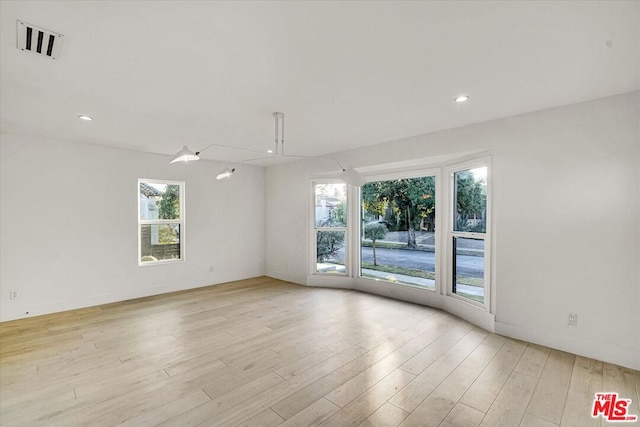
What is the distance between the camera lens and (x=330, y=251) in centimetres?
567

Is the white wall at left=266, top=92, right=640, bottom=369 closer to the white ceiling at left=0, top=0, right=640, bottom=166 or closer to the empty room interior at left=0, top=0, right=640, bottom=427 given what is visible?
the empty room interior at left=0, top=0, right=640, bottom=427

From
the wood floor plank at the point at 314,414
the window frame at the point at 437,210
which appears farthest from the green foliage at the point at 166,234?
the wood floor plank at the point at 314,414

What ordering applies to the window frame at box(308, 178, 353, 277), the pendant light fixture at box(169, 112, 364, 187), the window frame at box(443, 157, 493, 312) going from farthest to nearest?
1. the window frame at box(308, 178, 353, 277)
2. the window frame at box(443, 157, 493, 312)
3. the pendant light fixture at box(169, 112, 364, 187)

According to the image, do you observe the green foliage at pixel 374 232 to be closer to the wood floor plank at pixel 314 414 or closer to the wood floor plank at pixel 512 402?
the wood floor plank at pixel 512 402

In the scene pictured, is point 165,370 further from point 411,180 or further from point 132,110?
point 411,180

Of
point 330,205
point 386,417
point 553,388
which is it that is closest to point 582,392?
point 553,388

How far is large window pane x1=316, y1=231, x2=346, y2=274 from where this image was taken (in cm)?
557

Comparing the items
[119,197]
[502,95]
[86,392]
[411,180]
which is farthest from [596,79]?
[119,197]

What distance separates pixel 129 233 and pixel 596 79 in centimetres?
623

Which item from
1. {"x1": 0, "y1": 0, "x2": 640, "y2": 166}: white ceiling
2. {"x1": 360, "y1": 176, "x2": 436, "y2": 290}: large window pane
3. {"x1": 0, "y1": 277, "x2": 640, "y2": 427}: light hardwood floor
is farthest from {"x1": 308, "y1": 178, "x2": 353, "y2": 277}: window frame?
{"x1": 0, "y1": 0, "x2": 640, "y2": 166}: white ceiling

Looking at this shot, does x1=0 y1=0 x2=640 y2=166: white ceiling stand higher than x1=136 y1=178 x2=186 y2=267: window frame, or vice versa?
x1=0 y1=0 x2=640 y2=166: white ceiling

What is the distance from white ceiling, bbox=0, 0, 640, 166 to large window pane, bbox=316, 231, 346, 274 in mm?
2602

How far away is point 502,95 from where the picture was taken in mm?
2719

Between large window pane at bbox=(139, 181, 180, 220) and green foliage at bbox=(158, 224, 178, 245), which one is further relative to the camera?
green foliage at bbox=(158, 224, 178, 245)
